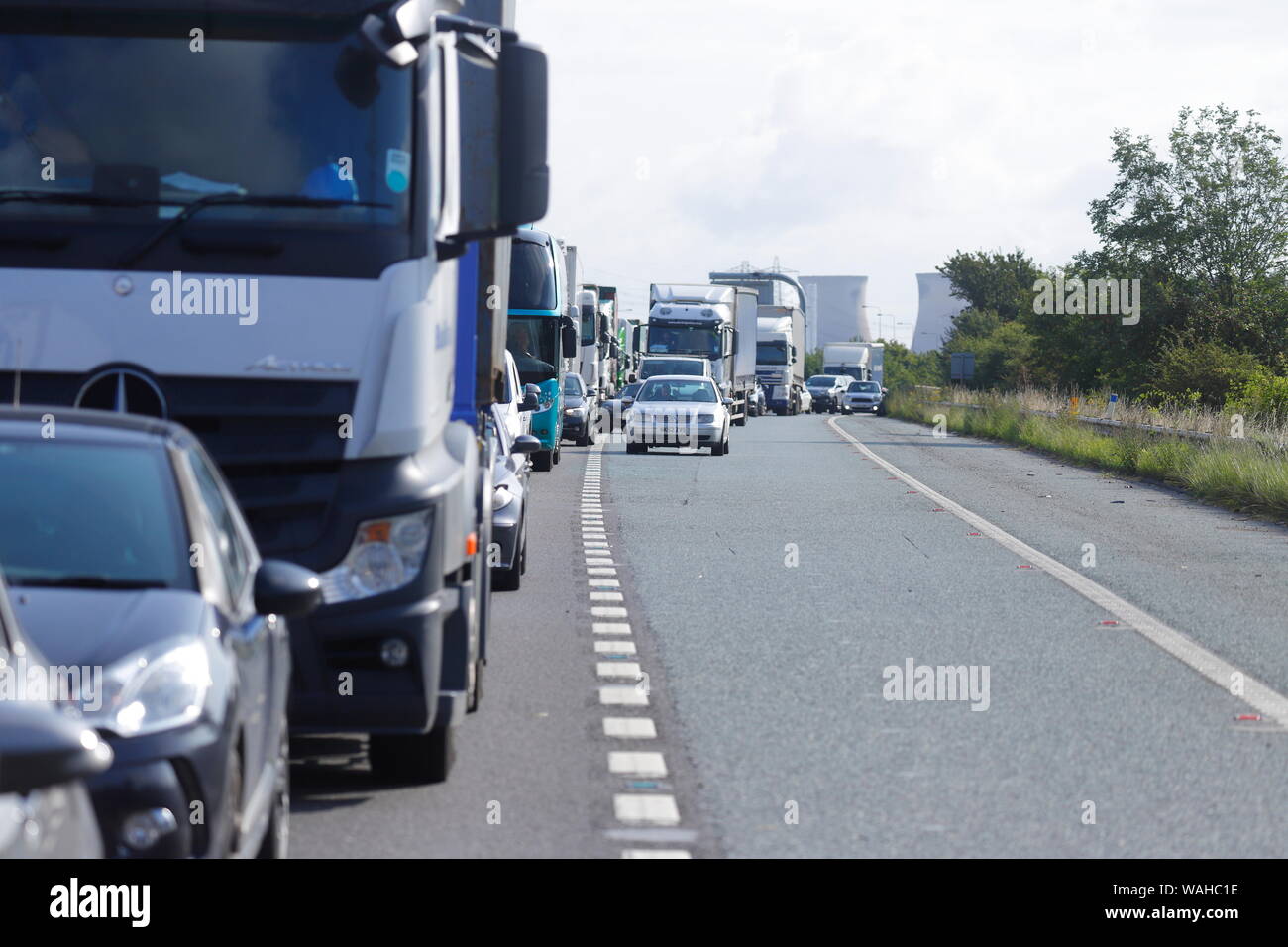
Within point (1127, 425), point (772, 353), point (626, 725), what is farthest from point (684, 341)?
point (626, 725)

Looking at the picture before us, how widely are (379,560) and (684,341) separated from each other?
4887 centimetres

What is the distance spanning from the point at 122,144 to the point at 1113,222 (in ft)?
178

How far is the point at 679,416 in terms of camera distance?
37.0m

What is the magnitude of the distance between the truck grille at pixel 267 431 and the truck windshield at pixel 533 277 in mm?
24369

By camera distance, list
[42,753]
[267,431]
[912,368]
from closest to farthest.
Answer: [42,753] < [267,431] < [912,368]

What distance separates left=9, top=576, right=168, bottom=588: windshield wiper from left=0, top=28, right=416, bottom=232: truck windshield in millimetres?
2210

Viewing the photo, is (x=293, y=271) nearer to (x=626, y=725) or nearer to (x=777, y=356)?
(x=626, y=725)

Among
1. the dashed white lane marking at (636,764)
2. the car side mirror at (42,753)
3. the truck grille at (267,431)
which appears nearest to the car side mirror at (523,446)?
the dashed white lane marking at (636,764)

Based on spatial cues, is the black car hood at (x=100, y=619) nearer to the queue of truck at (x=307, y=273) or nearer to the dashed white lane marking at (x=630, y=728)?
→ the queue of truck at (x=307, y=273)

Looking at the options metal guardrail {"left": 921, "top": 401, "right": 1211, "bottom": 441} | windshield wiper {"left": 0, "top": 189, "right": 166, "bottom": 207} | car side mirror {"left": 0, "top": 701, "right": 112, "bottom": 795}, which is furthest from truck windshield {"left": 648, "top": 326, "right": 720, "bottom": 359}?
car side mirror {"left": 0, "top": 701, "right": 112, "bottom": 795}

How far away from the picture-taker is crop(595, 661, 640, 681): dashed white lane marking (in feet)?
34.1

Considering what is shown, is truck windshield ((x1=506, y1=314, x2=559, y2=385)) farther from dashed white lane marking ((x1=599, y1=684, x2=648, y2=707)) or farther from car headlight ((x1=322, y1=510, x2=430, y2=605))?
car headlight ((x1=322, y1=510, x2=430, y2=605))

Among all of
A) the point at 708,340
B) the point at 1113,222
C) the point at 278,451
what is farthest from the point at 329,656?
the point at 1113,222
